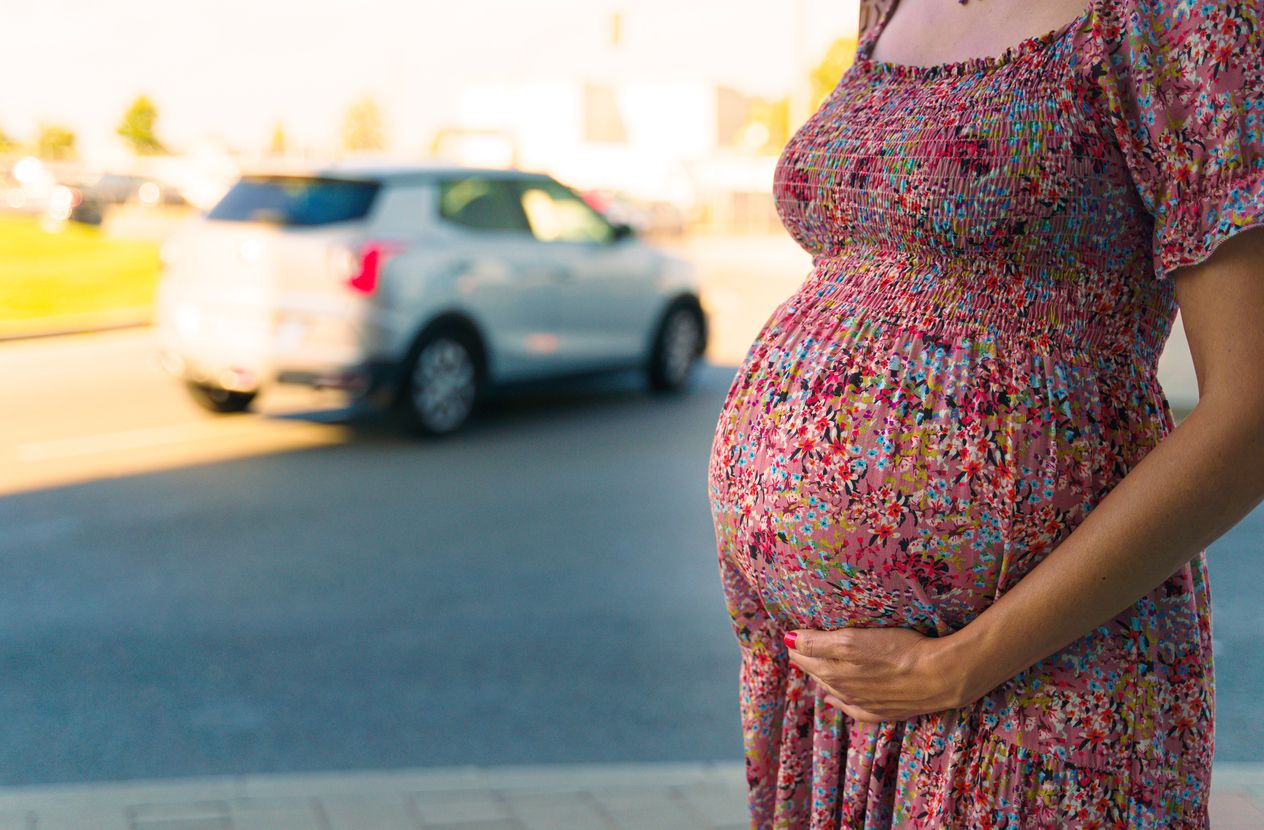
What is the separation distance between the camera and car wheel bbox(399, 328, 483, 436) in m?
9.00

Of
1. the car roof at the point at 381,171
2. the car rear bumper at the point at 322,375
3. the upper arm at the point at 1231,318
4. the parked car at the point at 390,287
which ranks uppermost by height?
the upper arm at the point at 1231,318

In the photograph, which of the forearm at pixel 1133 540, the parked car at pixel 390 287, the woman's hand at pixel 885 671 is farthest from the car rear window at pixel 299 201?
the forearm at pixel 1133 540

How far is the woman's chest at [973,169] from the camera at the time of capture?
139 centimetres

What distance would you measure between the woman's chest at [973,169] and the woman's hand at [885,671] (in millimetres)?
422

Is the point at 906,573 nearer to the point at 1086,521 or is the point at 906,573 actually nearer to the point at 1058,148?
the point at 1086,521

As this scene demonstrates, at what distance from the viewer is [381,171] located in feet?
30.0

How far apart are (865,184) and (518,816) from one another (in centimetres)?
248

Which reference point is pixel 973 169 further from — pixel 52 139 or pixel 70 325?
pixel 52 139

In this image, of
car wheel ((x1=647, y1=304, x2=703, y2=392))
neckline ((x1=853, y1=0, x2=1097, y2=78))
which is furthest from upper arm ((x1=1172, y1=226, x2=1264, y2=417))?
car wheel ((x1=647, y1=304, x2=703, y2=392))

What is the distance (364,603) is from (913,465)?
4.36 m

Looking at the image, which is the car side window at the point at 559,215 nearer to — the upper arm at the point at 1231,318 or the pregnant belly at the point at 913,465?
the pregnant belly at the point at 913,465

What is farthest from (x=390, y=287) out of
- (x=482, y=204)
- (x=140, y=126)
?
(x=140, y=126)

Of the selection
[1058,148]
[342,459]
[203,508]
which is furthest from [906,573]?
[342,459]

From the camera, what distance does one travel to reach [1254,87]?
1.29m
